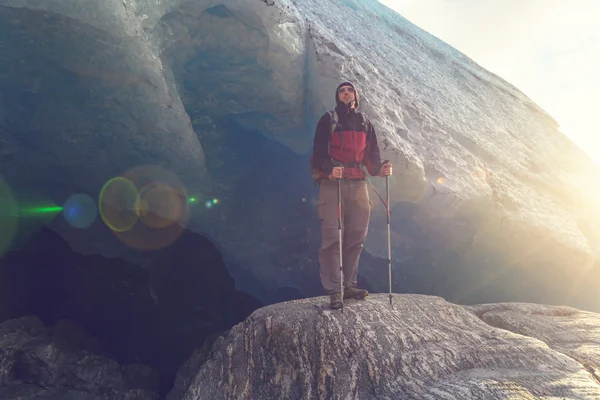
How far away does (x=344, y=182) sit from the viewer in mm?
4797

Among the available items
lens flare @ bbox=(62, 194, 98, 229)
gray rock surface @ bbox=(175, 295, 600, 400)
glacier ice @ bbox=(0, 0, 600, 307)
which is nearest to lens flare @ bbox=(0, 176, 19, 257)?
glacier ice @ bbox=(0, 0, 600, 307)

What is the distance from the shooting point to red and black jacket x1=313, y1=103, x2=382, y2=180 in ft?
15.2

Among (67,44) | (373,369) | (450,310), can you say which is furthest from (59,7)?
(450,310)

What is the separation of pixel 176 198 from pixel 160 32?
11.3 ft

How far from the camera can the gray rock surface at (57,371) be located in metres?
6.61

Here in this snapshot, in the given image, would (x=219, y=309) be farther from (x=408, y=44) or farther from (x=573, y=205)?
(x=408, y=44)

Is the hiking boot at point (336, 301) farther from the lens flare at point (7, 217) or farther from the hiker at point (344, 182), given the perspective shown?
the lens flare at point (7, 217)

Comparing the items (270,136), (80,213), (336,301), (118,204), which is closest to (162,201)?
(118,204)

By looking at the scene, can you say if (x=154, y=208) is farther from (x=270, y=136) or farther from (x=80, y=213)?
(x=270, y=136)

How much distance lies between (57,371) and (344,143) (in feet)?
20.5

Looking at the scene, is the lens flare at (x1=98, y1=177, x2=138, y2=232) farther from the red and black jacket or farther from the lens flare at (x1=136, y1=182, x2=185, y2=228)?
the red and black jacket

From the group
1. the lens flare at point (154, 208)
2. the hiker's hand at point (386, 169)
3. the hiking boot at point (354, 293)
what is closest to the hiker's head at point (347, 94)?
the hiker's hand at point (386, 169)

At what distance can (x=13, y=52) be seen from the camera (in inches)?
229

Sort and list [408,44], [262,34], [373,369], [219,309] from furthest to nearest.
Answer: [408,44], [219,309], [262,34], [373,369]
